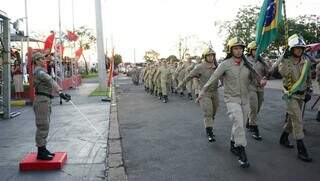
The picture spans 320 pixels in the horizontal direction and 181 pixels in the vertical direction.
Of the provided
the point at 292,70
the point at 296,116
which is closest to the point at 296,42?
the point at 292,70

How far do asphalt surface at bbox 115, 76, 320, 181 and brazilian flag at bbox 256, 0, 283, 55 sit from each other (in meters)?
1.92

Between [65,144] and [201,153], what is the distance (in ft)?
9.51

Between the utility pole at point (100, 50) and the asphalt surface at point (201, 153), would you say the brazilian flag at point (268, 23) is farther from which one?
the utility pole at point (100, 50)

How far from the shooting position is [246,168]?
24.9 feet

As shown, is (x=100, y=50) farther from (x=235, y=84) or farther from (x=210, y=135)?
(x=235, y=84)

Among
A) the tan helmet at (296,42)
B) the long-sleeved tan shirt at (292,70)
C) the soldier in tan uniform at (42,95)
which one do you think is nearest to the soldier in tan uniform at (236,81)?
the long-sleeved tan shirt at (292,70)

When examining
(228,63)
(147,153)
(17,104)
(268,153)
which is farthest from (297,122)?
(17,104)

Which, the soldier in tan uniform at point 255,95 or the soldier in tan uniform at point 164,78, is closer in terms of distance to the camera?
the soldier in tan uniform at point 255,95

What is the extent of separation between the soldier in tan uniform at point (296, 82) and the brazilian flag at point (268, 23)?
950 millimetres

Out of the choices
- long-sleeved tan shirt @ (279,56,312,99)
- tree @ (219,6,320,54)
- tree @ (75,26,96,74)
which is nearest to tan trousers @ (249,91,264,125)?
long-sleeved tan shirt @ (279,56,312,99)

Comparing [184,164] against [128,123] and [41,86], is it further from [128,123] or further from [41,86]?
[128,123]

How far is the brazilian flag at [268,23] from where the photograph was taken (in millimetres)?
9383

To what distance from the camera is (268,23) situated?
31.1 feet

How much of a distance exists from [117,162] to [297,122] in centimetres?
301
